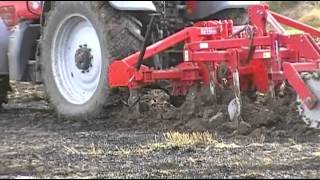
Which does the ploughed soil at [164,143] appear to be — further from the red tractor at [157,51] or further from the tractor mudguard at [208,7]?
the tractor mudguard at [208,7]

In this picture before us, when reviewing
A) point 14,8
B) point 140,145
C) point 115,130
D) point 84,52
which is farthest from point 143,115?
point 14,8

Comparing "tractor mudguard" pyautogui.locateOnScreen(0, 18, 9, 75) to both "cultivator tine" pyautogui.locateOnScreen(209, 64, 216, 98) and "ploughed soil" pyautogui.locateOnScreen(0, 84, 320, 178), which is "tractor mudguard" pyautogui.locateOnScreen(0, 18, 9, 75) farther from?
"cultivator tine" pyautogui.locateOnScreen(209, 64, 216, 98)

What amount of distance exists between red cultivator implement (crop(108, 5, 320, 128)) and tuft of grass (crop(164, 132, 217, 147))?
28.1 inches

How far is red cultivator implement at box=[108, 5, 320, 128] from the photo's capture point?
624 centimetres

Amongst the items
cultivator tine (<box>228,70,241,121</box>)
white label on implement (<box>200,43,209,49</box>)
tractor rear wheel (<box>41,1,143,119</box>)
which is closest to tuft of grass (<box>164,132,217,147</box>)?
cultivator tine (<box>228,70,241,121</box>)

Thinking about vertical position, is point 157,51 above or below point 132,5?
below

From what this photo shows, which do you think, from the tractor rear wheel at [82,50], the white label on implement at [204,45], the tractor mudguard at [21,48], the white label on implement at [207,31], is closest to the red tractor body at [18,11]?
the tractor mudguard at [21,48]

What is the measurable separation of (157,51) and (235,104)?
1.14 metres

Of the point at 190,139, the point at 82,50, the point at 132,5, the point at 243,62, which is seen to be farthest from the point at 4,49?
the point at 190,139

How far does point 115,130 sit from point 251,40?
1.61m

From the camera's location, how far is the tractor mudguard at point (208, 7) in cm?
859

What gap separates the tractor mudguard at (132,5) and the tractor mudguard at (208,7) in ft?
3.62

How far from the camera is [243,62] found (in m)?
6.94

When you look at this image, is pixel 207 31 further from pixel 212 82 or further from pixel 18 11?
pixel 18 11
